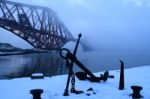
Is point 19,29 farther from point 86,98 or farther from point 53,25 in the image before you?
point 86,98

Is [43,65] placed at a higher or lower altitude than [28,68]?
higher

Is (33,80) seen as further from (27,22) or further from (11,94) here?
(27,22)

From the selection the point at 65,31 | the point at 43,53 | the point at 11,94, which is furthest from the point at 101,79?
the point at 65,31

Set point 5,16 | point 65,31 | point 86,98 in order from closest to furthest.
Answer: point 86,98 < point 5,16 < point 65,31

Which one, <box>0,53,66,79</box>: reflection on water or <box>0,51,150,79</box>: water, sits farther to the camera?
<box>0,51,150,79</box>: water

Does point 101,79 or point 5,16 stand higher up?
point 5,16

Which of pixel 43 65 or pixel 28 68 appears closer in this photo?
pixel 28 68

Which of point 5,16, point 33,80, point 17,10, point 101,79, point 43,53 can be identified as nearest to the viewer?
point 101,79

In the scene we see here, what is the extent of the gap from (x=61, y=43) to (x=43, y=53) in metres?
6.87

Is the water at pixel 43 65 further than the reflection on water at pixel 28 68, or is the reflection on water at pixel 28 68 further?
the water at pixel 43 65

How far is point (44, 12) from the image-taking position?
7700cm

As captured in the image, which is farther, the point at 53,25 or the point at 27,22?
the point at 53,25

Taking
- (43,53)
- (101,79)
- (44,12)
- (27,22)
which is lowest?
(101,79)

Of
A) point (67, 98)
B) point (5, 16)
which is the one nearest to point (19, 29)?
point (5, 16)
